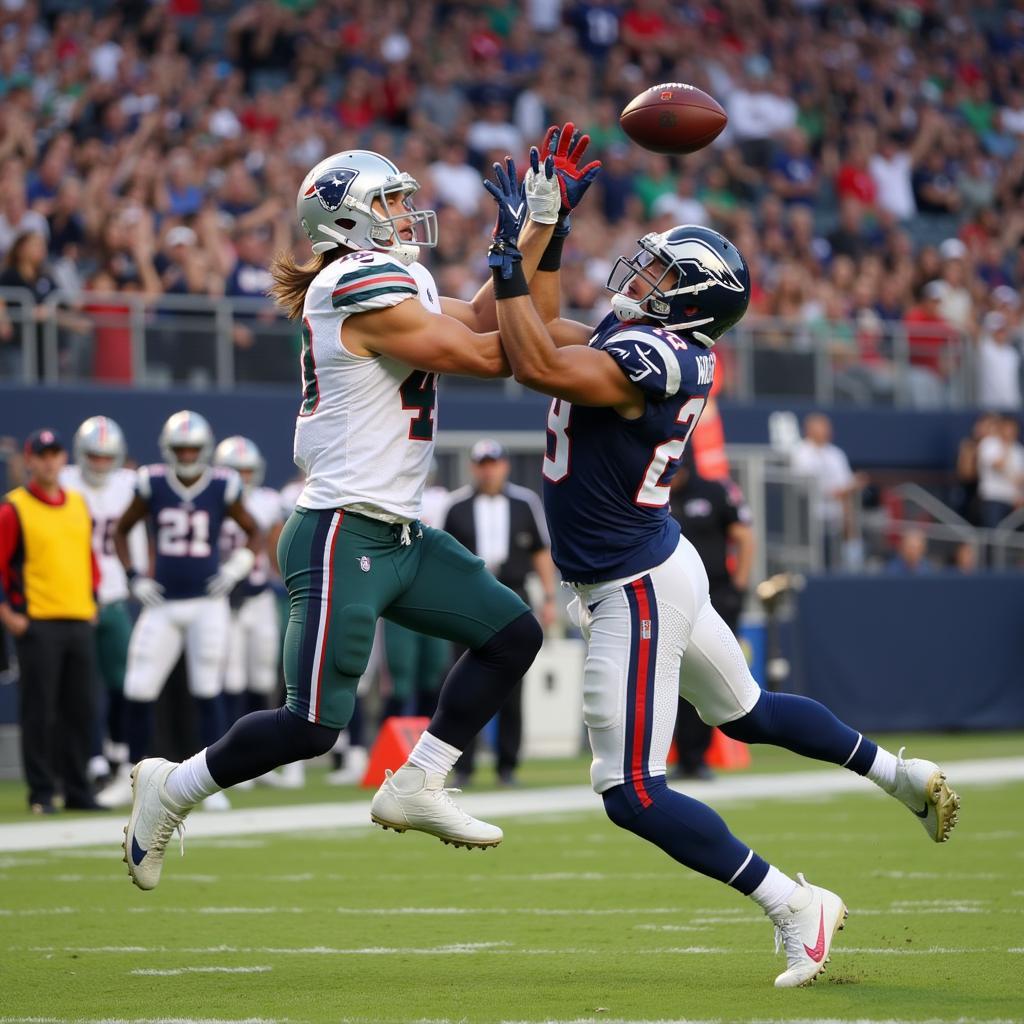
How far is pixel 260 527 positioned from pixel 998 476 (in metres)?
7.33

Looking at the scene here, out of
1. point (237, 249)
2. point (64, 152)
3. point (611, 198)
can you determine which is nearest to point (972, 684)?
point (611, 198)

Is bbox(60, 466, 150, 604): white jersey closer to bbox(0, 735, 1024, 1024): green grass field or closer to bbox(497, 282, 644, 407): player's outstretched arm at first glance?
bbox(0, 735, 1024, 1024): green grass field

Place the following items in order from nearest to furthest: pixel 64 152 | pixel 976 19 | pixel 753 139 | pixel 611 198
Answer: pixel 64 152 → pixel 611 198 → pixel 753 139 → pixel 976 19

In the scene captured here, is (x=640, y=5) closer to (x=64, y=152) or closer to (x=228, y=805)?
(x=64, y=152)

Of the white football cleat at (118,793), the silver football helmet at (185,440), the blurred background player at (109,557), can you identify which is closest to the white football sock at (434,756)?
the white football cleat at (118,793)

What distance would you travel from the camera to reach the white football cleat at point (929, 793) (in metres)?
4.91

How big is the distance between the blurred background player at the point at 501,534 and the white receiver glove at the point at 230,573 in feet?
3.74

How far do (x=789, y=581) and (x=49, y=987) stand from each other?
10.1 meters

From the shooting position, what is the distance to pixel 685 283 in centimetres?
487

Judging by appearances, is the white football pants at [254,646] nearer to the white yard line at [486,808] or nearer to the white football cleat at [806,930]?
the white yard line at [486,808]

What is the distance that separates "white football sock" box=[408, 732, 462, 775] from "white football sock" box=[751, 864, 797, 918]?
2.85 ft

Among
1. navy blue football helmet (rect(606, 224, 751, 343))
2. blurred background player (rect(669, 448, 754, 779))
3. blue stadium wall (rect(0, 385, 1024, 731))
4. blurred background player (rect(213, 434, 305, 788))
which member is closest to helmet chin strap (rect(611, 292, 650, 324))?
navy blue football helmet (rect(606, 224, 751, 343))

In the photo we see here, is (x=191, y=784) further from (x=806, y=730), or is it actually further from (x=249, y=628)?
(x=249, y=628)

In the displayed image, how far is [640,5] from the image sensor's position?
20000 mm
